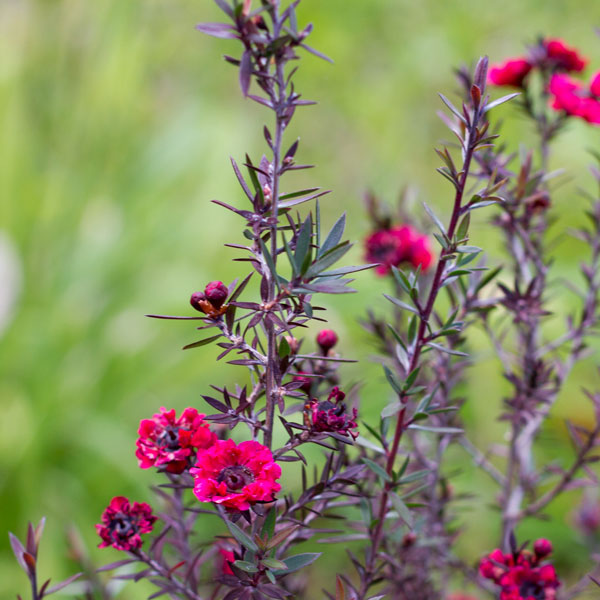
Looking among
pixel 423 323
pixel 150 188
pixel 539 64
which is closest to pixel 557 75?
pixel 539 64

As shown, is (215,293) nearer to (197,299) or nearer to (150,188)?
(197,299)

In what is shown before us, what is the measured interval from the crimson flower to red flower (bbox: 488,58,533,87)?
3cm

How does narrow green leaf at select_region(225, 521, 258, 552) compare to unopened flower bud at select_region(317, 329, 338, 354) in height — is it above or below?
below

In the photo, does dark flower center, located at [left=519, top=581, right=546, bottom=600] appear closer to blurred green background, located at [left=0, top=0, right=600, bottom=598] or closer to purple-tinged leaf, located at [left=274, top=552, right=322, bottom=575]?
purple-tinged leaf, located at [left=274, top=552, right=322, bottom=575]

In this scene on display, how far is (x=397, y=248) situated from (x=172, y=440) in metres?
0.39

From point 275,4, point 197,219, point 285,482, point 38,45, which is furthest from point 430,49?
point 275,4

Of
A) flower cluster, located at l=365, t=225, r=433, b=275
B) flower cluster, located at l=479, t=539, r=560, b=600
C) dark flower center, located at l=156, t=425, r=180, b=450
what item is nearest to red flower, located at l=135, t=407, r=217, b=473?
dark flower center, located at l=156, t=425, r=180, b=450

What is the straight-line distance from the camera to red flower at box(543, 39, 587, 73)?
0.80 m

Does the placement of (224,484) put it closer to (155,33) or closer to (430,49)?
(430,49)

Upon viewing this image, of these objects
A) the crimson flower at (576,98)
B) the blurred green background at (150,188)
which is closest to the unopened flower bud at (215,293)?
the crimson flower at (576,98)

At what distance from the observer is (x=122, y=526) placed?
49cm

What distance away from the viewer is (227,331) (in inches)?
18.0

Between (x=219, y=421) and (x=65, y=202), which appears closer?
(x=219, y=421)

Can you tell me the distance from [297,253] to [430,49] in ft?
7.22
